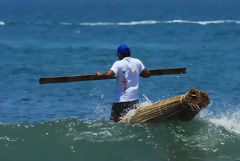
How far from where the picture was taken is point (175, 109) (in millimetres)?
8922

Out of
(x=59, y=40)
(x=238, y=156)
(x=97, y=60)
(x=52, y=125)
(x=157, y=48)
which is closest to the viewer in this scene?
(x=238, y=156)

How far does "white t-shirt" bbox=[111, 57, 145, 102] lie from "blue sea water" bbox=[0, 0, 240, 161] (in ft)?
2.05

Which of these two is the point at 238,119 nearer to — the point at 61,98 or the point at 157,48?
the point at 61,98

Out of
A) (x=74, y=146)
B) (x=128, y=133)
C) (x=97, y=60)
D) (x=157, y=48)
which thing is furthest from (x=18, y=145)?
(x=157, y=48)

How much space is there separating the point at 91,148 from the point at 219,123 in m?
2.67

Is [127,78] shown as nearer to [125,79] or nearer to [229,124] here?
[125,79]

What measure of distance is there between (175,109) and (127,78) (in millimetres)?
1150

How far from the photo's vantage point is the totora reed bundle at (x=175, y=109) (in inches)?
337

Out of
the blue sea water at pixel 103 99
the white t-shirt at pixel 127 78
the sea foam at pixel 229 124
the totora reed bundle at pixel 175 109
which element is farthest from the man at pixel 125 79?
the sea foam at pixel 229 124

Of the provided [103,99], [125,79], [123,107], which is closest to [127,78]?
[125,79]

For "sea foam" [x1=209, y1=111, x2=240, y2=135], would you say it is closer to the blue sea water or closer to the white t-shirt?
the blue sea water

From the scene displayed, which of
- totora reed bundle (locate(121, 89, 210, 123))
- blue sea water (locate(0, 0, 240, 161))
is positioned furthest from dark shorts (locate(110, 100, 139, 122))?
blue sea water (locate(0, 0, 240, 161))

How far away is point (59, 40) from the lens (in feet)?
117

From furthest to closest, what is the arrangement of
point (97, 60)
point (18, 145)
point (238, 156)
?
point (97, 60)
point (18, 145)
point (238, 156)
